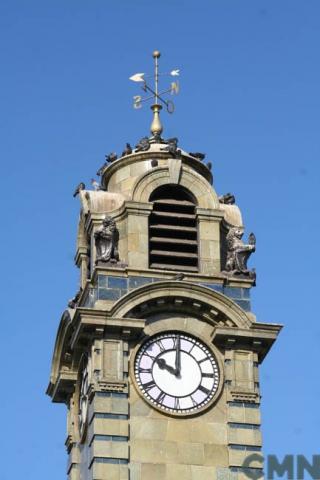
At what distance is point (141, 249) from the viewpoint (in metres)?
52.3

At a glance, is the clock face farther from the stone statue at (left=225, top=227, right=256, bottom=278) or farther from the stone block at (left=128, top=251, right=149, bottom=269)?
the stone statue at (left=225, top=227, right=256, bottom=278)

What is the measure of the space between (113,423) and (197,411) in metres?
2.54

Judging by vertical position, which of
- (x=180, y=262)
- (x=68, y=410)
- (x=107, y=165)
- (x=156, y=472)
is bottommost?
(x=156, y=472)

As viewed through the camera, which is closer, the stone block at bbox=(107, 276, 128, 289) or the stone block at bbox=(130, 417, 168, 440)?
the stone block at bbox=(130, 417, 168, 440)

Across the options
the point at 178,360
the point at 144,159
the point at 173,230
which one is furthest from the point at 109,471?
the point at 144,159

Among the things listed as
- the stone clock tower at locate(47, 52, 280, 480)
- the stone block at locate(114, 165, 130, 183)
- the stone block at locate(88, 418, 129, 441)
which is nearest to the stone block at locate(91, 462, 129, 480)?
the stone clock tower at locate(47, 52, 280, 480)

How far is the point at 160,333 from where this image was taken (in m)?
51.1

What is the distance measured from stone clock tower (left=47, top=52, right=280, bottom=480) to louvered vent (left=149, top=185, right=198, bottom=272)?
0.14 feet

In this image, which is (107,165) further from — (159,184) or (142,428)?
(142,428)

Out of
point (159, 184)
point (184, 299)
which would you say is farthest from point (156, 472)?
point (159, 184)

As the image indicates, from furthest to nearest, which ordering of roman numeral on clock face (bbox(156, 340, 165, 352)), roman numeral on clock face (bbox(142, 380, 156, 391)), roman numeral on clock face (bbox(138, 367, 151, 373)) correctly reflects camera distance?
roman numeral on clock face (bbox(156, 340, 165, 352)), roman numeral on clock face (bbox(138, 367, 151, 373)), roman numeral on clock face (bbox(142, 380, 156, 391))

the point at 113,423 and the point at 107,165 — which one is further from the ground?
the point at 107,165

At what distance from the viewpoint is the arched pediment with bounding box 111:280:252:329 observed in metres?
51.0

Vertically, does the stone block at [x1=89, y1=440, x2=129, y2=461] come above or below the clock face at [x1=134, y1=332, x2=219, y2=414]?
below
